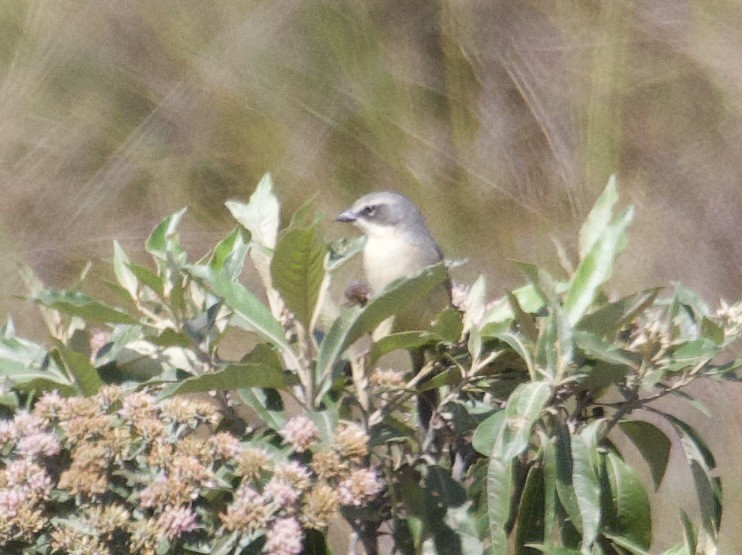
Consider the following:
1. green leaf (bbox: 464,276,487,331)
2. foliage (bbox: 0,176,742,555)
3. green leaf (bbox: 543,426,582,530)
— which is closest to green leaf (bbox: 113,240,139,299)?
foliage (bbox: 0,176,742,555)

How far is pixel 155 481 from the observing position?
1.07 meters

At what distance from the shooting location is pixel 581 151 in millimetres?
1661

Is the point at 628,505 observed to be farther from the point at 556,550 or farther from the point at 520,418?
the point at 520,418

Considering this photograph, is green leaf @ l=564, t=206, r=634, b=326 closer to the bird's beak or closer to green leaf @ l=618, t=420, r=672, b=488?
green leaf @ l=618, t=420, r=672, b=488

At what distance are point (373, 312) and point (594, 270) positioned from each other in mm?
205

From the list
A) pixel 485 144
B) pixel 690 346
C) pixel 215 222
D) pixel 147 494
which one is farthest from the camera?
pixel 215 222

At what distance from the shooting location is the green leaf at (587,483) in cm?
115

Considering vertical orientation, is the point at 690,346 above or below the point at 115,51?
below

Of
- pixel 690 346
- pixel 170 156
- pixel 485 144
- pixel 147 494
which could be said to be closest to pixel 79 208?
pixel 170 156

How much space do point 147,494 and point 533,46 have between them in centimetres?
86

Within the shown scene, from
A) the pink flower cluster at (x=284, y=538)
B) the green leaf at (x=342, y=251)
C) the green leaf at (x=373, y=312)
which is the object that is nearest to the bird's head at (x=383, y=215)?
the green leaf at (x=342, y=251)

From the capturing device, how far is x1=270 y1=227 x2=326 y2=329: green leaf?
42.5 inches

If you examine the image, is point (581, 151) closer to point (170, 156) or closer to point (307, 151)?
point (307, 151)

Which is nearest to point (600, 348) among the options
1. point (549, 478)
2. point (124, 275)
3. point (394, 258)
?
point (549, 478)
